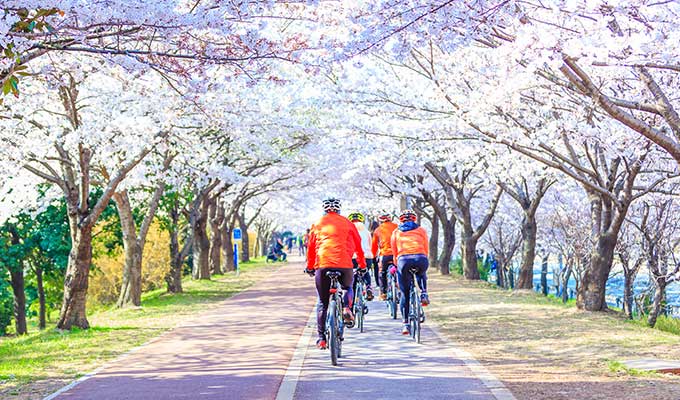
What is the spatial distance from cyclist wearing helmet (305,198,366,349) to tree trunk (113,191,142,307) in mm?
11459

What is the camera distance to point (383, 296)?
1738cm

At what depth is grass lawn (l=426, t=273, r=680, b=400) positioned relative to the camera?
27.2 ft

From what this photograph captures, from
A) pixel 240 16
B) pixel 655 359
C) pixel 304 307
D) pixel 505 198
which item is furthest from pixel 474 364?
pixel 505 198

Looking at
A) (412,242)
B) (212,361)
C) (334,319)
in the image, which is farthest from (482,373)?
(212,361)

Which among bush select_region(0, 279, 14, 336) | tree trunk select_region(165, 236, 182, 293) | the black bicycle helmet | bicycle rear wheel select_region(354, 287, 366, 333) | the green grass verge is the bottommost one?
bush select_region(0, 279, 14, 336)

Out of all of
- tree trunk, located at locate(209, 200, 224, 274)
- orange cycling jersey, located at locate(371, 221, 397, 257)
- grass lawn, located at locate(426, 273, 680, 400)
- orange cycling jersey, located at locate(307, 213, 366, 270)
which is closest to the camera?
grass lawn, located at locate(426, 273, 680, 400)

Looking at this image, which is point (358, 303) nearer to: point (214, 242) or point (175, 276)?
point (175, 276)

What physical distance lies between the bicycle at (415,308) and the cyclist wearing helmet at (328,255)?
6.08 ft

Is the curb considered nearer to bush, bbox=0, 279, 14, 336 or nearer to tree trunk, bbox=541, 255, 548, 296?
bush, bbox=0, 279, 14, 336

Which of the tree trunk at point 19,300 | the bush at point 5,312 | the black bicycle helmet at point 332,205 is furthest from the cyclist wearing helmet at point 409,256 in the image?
the bush at point 5,312

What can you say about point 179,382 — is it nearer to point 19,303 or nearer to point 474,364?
point 474,364

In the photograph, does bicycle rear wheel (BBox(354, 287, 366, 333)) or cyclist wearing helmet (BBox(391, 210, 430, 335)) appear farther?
bicycle rear wheel (BBox(354, 287, 366, 333))

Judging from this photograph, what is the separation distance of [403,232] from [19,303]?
92.9ft

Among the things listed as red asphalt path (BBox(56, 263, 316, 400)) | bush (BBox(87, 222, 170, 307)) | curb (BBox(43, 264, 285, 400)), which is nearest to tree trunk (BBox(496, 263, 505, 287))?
bush (BBox(87, 222, 170, 307))
